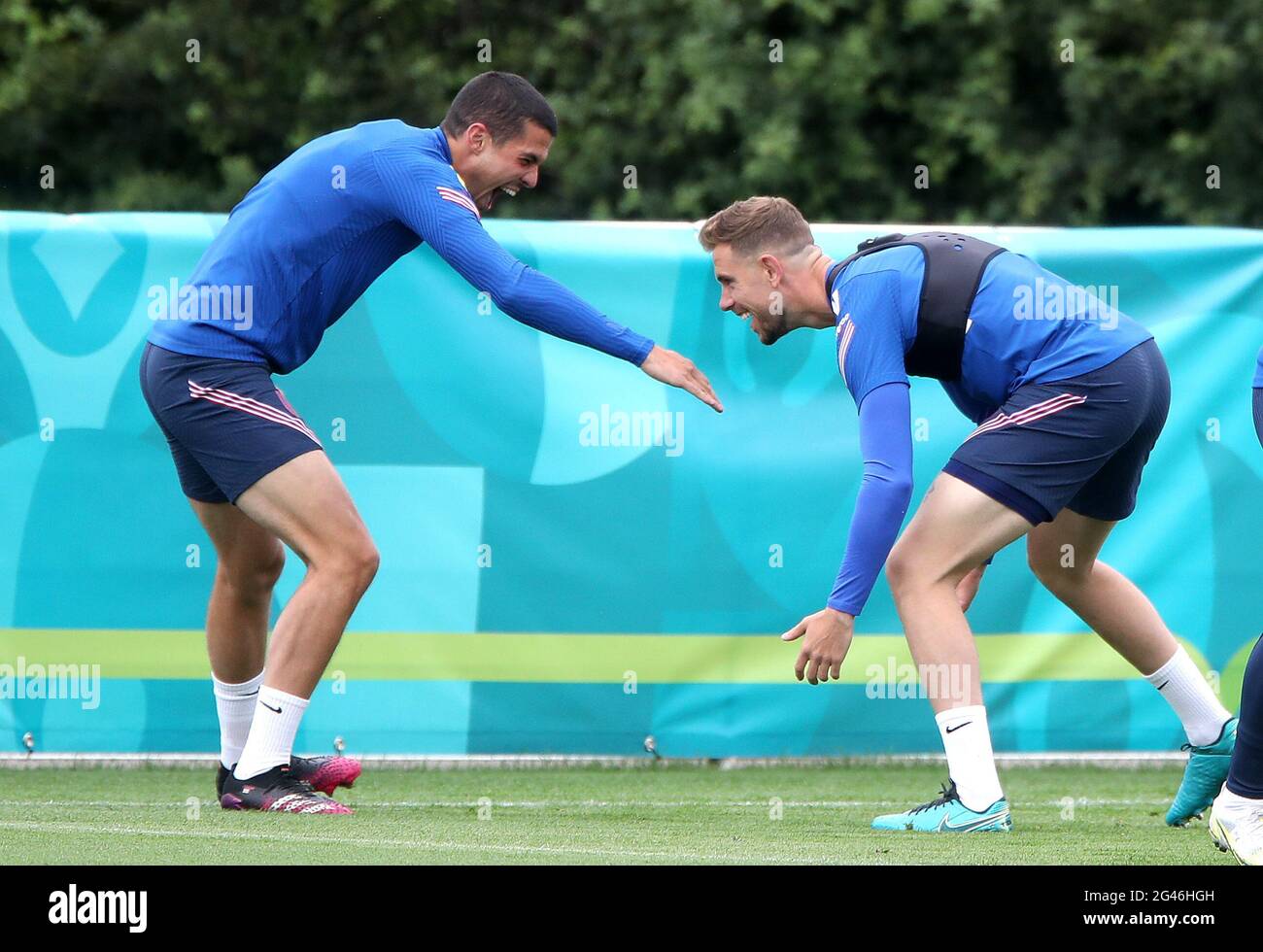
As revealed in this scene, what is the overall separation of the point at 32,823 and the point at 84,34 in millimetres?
9068

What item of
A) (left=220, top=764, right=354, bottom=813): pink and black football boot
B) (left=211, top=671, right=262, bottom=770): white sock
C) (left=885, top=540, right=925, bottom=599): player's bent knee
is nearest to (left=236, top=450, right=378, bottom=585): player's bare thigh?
(left=220, top=764, right=354, bottom=813): pink and black football boot

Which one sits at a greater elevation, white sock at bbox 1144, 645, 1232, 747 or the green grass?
white sock at bbox 1144, 645, 1232, 747

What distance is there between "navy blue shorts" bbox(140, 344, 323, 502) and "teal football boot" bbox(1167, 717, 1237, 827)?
258 centimetres

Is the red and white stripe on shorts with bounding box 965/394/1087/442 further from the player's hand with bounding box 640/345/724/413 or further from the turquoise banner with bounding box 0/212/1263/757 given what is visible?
the turquoise banner with bounding box 0/212/1263/757

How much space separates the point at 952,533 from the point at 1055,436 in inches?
13.8

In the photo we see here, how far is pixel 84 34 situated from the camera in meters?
12.0

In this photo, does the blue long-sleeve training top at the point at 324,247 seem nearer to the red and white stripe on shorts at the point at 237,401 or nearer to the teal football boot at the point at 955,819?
the red and white stripe on shorts at the point at 237,401

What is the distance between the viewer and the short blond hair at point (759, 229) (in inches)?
169

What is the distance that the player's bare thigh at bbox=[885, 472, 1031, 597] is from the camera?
404 cm

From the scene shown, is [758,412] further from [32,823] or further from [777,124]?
[777,124]
